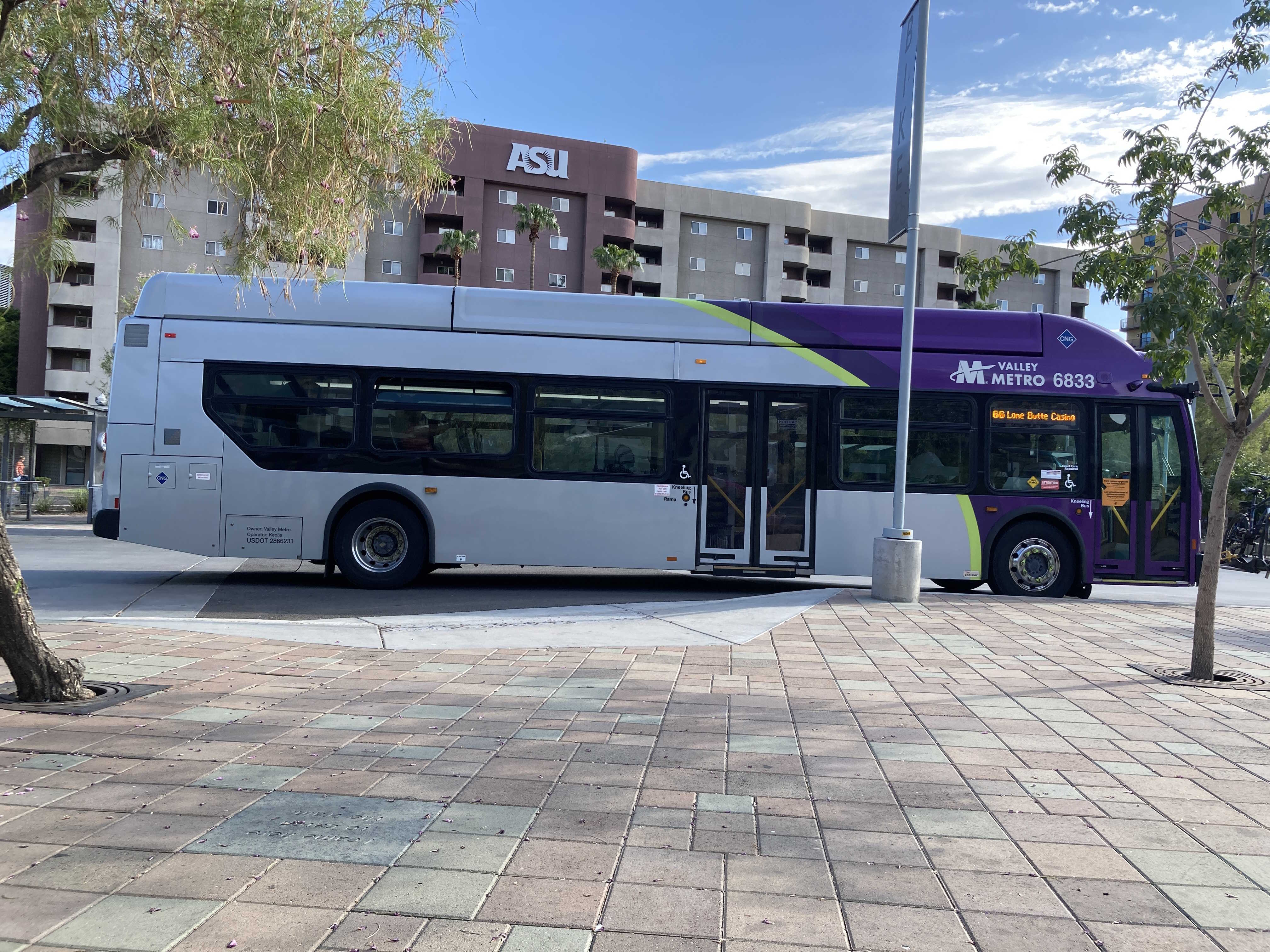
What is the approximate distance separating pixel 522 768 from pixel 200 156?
167 inches

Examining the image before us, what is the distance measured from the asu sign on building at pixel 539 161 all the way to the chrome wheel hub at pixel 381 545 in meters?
46.9

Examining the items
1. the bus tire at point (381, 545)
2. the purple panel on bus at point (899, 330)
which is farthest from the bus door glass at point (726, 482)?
the bus tire at point (381, 545)

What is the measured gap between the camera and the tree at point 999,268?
9227 mm

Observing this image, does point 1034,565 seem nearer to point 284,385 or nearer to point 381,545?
point 381,545

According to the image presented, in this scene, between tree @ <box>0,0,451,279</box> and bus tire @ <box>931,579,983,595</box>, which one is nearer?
tree @ <box>0,0,451,279</box>

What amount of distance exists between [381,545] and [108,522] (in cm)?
314

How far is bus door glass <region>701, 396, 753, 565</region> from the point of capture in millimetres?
11977

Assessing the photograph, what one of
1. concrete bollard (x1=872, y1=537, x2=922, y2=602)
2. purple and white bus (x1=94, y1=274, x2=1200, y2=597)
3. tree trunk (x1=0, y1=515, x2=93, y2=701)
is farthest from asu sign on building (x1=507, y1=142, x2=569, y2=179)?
tree trunk (x1=0, y1=515, x2=93, y2=701)

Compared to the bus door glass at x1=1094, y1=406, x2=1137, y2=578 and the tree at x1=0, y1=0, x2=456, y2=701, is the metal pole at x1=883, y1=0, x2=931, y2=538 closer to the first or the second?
the bus door glass at x1=1094, y1=406, x2=1137, y2=578

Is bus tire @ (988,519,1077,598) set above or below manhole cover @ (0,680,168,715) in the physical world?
above

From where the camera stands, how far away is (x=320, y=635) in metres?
8.18

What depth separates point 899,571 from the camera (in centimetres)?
1066

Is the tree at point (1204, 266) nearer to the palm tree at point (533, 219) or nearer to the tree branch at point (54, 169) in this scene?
the tree branch at point (54, 169)

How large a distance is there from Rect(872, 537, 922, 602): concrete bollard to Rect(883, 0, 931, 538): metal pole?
0.20 meters
